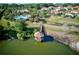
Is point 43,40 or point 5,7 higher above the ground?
point 5,7

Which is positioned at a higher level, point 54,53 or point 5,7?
point 5,7
